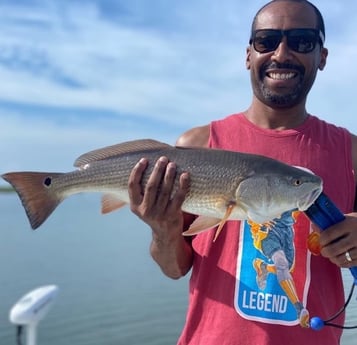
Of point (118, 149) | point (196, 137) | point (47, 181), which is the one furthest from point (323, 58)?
point (47, 181)

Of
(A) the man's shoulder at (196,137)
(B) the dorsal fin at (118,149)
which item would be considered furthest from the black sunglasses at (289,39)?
(B) the dorsal fin at (118,149)

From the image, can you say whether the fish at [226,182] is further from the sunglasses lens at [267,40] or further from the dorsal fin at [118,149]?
the sunglasses lens at [267,40]

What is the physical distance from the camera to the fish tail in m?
2.94

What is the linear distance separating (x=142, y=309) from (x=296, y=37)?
30.6ft

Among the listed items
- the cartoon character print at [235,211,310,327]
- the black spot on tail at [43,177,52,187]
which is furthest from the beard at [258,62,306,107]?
the black spot on tail at [43,177,52,187]

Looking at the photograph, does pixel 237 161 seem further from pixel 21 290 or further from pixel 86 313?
pixel 21 290

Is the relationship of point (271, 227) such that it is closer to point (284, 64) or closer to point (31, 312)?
point (284, 64)

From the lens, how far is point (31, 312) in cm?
371

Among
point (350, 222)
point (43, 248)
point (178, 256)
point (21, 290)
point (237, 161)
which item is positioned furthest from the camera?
point (43, 248)

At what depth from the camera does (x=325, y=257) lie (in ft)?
8.58

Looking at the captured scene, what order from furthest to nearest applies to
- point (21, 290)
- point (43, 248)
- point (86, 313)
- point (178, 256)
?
1. point (43, 248)
2. point (21, 290)
3. point (86, 313)
4. point (178, 256)

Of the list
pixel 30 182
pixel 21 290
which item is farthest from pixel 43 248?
pixel 30 182

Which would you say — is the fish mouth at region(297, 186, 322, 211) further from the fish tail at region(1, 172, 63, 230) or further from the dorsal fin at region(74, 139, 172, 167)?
the fish tail at region(1, 172, 63, 230)

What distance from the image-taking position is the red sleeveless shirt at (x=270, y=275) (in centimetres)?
263
